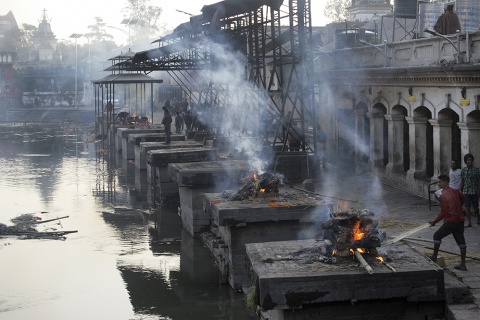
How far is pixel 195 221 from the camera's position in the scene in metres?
17.4

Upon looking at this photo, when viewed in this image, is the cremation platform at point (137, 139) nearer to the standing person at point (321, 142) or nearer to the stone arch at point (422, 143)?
the standing person at point (321, 142)

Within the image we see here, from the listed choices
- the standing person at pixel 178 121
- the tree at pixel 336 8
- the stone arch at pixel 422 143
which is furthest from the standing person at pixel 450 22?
the tree at pixel 336 8

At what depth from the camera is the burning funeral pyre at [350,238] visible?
955 centimetres

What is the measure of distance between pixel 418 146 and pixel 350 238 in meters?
11.7

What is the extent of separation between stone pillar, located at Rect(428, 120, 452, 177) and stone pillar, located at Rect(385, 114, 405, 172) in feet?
9.10

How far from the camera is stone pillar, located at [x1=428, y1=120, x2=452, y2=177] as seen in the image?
62.4 ft

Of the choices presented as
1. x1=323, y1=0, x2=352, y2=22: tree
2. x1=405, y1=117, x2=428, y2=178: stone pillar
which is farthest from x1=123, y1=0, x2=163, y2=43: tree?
x1=405, y1=117, x2=428, y2=178: stone pillar

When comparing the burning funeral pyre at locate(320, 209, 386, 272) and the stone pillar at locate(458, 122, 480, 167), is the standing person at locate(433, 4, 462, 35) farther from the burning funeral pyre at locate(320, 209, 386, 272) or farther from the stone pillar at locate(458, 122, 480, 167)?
the burning funeral pyre at locate(320, 209, 386, 272)

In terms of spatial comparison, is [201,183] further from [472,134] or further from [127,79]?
[127,79]

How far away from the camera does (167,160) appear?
2173 cm

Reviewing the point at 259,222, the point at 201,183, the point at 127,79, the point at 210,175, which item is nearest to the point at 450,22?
the point at 210,175

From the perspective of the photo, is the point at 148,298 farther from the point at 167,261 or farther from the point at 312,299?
the point at 312,299

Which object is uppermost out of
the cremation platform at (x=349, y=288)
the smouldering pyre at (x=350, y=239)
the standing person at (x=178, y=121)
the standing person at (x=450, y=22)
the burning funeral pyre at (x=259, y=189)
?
the standing person at (x=450, y=22)

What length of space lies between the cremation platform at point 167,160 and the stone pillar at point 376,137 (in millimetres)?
5267
